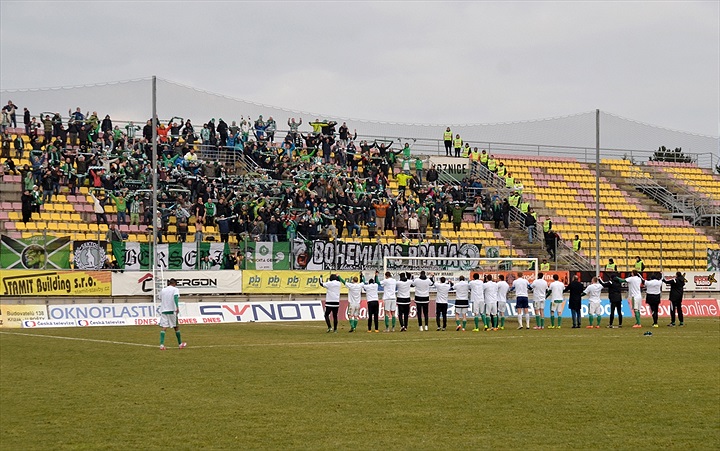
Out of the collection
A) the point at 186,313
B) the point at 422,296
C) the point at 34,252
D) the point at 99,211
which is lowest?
the point at 186,313

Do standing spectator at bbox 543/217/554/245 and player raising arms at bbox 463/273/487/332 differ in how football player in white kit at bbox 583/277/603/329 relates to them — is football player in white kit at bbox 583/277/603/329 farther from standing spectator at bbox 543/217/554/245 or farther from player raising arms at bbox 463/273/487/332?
standing spectator at bbox 543/217/554/245

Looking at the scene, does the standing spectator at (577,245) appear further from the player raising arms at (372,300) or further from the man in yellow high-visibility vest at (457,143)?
the player raising arms at (372,300)

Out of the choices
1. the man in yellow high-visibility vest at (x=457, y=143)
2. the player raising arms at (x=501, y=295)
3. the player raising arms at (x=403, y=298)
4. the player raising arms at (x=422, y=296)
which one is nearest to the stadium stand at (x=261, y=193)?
the man in yellow high-visibility vest at (x=457, y=143)

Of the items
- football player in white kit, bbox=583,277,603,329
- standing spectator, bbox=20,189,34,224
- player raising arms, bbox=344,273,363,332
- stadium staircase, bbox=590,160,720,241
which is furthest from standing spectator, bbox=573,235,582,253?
standing spectator, bbox=20,189,34,224

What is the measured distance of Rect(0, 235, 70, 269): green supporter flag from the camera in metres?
42.4

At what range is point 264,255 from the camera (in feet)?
155

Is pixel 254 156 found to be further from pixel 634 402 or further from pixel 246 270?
pixel 634 402

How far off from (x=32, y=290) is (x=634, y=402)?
30.8 meters

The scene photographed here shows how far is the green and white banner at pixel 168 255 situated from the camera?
148 ft

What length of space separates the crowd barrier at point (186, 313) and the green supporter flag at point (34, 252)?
2.57 meters

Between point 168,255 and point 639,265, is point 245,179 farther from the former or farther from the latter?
point 639,265

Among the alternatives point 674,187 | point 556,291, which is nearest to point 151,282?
point 556,291

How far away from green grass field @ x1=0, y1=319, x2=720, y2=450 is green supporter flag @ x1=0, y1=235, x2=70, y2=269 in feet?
37.7

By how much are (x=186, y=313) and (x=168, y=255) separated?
3325 millimetres
